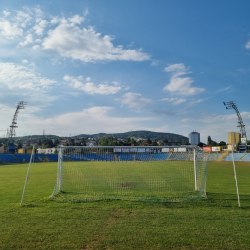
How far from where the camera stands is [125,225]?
230 inches

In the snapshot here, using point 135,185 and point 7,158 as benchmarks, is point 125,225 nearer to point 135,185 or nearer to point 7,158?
point 135,185

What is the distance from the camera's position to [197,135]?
148 metres

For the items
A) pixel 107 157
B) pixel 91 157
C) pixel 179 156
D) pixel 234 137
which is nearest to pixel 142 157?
pixel 107 157

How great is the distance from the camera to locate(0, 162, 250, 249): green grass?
15.5ft

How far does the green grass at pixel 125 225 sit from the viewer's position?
4.73 metres

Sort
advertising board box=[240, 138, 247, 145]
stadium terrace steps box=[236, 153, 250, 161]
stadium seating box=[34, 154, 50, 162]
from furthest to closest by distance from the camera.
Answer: advertising board box=[240, 138, 247, 145] < stadium seating box=[34, 154, 50, 162] < stadium terrace steps box=[236, 153, 250, 161]

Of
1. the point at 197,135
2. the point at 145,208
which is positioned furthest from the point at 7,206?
the point at 197,135

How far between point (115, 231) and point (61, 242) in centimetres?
131

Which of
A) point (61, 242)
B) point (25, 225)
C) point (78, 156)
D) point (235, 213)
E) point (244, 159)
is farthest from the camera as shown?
point (244, 159)

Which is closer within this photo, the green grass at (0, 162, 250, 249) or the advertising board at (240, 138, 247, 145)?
the green grass at (0, 162, 250, 249)

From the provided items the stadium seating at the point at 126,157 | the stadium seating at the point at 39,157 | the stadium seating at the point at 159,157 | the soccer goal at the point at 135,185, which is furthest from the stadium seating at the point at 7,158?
the stadium seating at the point at 159,157

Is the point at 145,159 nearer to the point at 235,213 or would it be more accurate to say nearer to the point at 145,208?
the point at 145,208

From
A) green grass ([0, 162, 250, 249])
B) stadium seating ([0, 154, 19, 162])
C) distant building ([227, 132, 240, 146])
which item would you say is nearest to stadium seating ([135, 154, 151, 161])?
green grass ([0, 162, 250, 249])

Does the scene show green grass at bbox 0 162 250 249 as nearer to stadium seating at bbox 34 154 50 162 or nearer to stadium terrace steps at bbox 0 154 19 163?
stadium terrace steps at bbox 0 154 19 163
